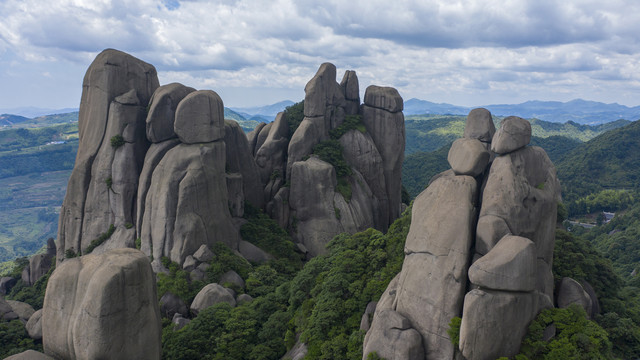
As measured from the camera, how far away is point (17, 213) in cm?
17938

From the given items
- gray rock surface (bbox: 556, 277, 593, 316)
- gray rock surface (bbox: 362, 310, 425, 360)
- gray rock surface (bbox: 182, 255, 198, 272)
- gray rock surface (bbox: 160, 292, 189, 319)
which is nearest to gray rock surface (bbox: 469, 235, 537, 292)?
gray rock surface (bbox: 362, 310, 425, 360)

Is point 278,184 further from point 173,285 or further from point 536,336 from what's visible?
point 536,336

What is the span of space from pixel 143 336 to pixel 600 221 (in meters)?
86.0

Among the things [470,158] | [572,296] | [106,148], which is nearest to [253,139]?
[106,148]

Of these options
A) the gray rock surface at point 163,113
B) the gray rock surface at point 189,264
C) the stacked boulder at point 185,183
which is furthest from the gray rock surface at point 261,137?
the gray rock surface at point 189,264

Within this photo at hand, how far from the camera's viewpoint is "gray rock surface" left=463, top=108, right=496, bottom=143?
24.2 metres

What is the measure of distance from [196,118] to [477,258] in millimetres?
25242

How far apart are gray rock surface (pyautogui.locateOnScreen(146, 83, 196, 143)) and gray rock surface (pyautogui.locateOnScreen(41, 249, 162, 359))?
19625 millimetres

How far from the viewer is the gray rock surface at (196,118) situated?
118 ft

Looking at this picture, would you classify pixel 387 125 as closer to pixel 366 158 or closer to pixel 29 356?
pixel 366 158

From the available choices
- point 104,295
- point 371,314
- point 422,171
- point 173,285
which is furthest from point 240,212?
point 422,171

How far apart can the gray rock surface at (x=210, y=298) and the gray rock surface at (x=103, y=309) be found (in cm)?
1151

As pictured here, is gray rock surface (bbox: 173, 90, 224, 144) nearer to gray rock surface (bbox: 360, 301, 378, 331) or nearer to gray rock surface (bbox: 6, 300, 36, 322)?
gray rock surface (bbox: 6, 300, 36, 322)

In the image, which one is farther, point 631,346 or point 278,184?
point 278,184
